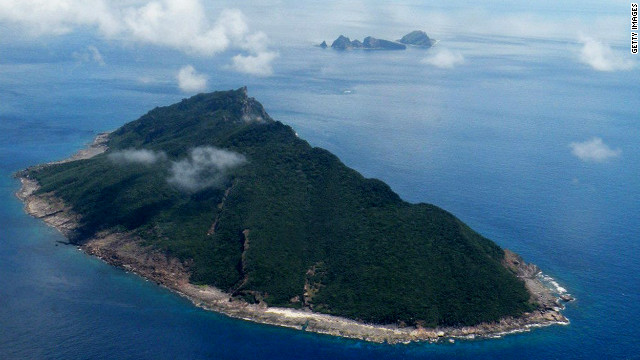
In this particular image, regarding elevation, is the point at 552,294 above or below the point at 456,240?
below

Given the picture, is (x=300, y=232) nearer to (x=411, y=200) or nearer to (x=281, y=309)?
(x=281, y=309)

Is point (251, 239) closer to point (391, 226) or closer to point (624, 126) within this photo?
point (391, 226)

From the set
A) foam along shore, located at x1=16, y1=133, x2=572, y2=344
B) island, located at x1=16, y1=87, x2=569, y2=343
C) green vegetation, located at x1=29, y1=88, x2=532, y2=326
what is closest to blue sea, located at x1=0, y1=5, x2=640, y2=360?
foam along shore, located at x1=16, y1=133, x2=572, y2=344

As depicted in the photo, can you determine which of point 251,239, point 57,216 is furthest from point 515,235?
point 57,216

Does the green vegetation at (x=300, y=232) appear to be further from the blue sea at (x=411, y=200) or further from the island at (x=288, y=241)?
the blue sea at (x=411, y=200)

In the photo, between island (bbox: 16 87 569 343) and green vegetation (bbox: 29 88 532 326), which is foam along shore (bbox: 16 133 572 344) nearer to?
island (bbox: 16 87 569 343)

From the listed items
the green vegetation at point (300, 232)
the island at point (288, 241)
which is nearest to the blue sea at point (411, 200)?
the island at point (288, 241)

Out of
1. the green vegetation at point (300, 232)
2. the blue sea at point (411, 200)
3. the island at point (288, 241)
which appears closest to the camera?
the blue sea at point (411, 200)
